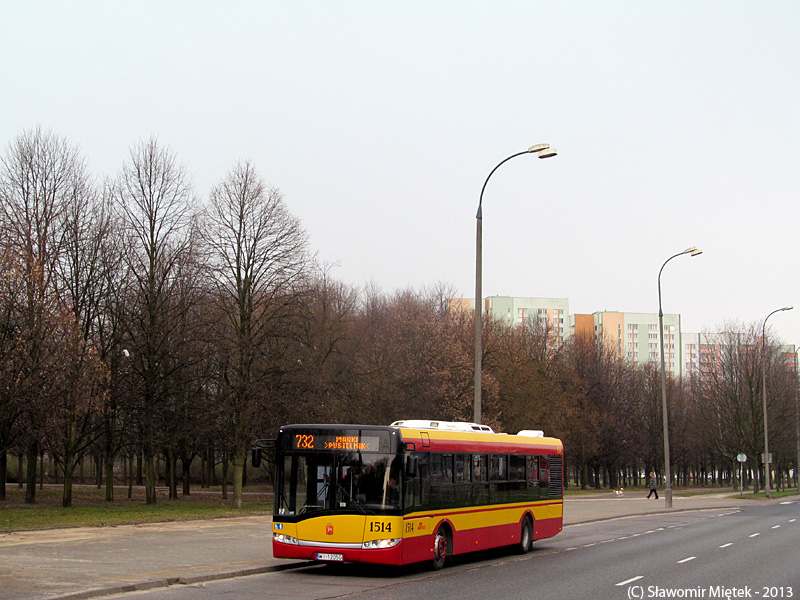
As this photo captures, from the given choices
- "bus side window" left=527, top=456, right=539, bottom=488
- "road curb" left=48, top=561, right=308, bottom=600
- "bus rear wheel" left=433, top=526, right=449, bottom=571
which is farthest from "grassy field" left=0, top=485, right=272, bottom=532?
"bus side window" left=527, top=456, right=539, bottom=488

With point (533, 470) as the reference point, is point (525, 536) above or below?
below

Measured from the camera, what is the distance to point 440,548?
16250mm

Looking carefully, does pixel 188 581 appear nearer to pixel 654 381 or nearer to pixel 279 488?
pixel 279 488

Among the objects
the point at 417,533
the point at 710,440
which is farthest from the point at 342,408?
the point at 710,440

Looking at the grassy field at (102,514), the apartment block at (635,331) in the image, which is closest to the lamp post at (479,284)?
the grassy field at (102,514)

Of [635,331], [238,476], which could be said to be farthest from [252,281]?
[635,331]

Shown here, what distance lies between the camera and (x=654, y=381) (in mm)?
86938

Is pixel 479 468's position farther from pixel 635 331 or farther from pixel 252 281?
pixel 635 331

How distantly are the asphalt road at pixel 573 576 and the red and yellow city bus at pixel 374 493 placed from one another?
21.7 inches

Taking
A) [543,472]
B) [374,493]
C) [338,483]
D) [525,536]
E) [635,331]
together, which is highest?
[635,331]

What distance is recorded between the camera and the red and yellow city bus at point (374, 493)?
14.8 meters

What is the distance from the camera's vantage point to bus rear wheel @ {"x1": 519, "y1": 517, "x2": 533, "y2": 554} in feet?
65.7

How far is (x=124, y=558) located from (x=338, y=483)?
187 inches

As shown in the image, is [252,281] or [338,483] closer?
[338,483]
